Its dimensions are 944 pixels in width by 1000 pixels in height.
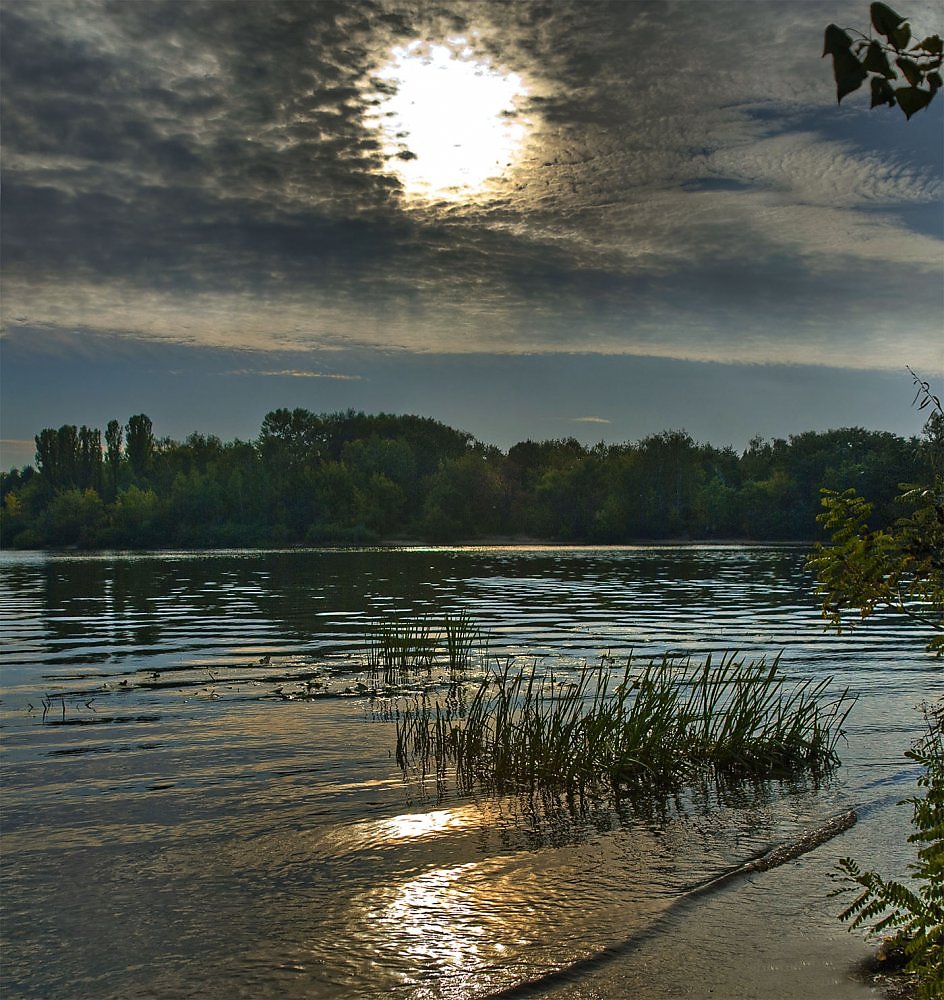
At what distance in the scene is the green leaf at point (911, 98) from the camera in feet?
11.7

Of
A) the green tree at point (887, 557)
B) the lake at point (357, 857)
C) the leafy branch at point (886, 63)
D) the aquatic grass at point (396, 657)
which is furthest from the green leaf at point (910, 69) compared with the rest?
the aquatic grass at point (396, 657)

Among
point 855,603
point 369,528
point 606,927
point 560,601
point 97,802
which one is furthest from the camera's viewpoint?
point 369,528

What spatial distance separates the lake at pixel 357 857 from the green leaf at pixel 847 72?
7.94 m

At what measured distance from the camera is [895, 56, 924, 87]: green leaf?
3.66 metres

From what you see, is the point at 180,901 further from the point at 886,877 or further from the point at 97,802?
the point at 886,877

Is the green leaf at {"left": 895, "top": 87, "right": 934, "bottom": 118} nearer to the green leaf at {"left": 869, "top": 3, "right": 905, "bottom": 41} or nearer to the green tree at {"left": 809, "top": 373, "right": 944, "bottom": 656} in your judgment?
the green leaf at {"left": 869, "top": 3, "right": 905, "bottom": 41}

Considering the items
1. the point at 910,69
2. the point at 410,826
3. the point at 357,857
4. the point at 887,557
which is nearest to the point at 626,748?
the point at 410,826

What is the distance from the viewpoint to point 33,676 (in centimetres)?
2959

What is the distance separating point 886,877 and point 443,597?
160 ft

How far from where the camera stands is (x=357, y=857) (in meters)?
12.6

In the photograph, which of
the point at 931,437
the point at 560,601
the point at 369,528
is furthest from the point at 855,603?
the point at 369,528

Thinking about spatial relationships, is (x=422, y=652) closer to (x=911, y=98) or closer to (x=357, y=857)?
(x=357, y=857)

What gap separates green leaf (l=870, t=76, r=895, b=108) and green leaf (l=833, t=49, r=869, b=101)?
0.14 metres

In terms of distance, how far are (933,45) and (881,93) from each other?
0.37 metres
